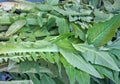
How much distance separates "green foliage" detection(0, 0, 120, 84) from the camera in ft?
3.25

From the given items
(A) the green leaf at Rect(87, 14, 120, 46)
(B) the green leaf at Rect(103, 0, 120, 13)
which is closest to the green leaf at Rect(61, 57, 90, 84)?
(A) the green leaf at Rect(87, 14, 120, 46)

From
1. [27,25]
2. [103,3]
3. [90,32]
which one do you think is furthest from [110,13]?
[27,25]

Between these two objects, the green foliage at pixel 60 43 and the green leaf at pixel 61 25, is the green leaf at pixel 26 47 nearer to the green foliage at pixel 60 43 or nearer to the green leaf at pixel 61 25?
the green foliage at pixel 60 43

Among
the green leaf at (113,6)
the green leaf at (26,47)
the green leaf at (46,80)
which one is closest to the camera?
the green leaf at (26,47)

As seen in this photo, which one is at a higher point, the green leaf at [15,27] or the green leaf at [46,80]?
the green leaf at [15,27]

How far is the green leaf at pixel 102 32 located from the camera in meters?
1.00

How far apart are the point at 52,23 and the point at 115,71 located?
300 mm

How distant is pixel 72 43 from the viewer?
99 cm

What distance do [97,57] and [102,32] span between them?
9 centimetres

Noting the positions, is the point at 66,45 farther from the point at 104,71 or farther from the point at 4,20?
the point at 4,20

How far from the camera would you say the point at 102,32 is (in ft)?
3.36

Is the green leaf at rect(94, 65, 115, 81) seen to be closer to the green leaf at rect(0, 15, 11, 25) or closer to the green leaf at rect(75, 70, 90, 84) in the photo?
the green leaf at rect(75, 70, 90, 84)

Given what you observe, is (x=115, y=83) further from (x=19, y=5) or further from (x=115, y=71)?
(x=19, y=5)

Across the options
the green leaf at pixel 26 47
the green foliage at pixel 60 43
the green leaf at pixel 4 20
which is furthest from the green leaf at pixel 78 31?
the green leaf at pixel 4 20
